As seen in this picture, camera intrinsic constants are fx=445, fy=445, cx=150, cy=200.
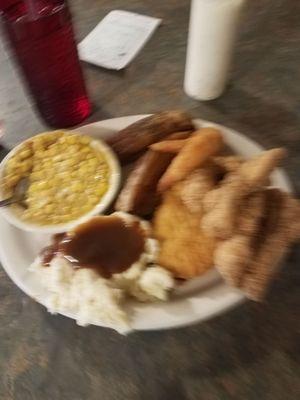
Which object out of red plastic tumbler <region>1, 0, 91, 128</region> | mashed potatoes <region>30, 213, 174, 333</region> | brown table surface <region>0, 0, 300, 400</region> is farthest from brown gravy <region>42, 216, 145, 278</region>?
red plastic tumbler <region>1, 0, 91, 128</region>

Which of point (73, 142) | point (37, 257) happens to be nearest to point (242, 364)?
point (37, 257)

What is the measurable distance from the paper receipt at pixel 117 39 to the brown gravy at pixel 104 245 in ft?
1.75

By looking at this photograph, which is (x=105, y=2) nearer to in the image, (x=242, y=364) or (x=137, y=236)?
(x=137, y=236)

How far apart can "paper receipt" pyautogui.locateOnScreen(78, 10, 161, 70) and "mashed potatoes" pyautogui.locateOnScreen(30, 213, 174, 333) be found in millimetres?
602

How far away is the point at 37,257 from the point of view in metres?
0.69

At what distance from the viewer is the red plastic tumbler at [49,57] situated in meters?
0.79

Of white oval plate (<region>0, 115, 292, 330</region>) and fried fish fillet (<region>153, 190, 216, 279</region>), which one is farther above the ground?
fried fish fillet (<region>153, 190, 216, 279</region>)

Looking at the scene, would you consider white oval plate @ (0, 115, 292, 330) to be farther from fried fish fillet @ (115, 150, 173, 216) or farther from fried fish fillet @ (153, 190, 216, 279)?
fried fish fillet @ (115, 150, 173, 216)

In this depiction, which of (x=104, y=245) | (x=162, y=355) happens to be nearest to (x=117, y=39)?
(x=104, y=245)

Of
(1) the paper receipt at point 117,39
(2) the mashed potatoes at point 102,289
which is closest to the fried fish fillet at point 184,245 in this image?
(2) the mashed potatoes at point 102,289

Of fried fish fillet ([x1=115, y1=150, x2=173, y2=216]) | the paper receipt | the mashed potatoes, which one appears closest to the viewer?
the mashed potatoes

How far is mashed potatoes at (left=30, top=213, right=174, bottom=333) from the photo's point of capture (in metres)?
0.60

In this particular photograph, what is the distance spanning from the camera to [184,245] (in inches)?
25.7

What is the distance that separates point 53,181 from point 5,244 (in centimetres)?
13
